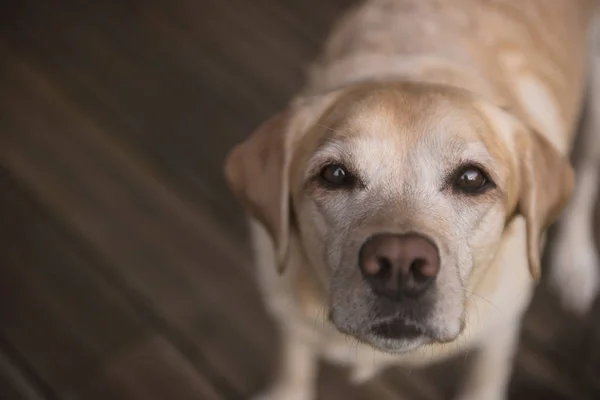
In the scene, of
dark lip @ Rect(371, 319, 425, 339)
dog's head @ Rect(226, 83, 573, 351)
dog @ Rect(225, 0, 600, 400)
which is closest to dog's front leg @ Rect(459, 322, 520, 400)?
dog @ Rect(225, 0, 600, 400)

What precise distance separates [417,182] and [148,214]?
42.4 inches

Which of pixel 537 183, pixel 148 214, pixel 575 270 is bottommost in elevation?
pixel 575 270

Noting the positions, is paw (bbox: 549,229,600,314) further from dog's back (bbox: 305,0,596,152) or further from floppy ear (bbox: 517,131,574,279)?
floppy ear (bbox: 517,131,574,279)

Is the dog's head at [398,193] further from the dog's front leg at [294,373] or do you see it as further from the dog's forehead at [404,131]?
the dog's front leg at [294,373]

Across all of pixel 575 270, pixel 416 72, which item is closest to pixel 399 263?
pixel 416 72

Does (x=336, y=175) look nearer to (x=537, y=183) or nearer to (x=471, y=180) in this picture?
(x=471, y=180)

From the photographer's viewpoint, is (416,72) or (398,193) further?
(416,72)

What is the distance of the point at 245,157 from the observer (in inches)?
50.5

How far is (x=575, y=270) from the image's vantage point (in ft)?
6.13

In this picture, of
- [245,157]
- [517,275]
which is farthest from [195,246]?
[517,275]

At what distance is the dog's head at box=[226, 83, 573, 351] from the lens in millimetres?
1072

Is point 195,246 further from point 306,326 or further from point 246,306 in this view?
point 306,326

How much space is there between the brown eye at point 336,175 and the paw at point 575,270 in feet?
3.15

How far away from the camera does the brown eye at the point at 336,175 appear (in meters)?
1.18
